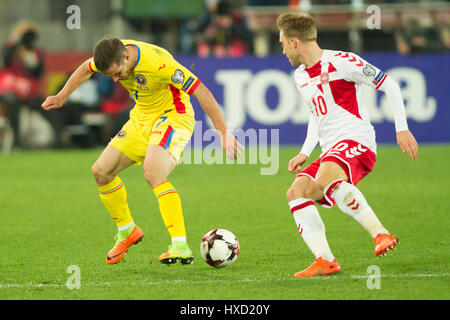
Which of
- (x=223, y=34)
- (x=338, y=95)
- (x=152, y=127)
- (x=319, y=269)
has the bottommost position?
(x=319, y=269)

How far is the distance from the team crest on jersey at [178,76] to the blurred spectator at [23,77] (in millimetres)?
10212

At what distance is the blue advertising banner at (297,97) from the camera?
1447 centimetres

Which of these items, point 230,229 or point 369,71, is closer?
point 369,71

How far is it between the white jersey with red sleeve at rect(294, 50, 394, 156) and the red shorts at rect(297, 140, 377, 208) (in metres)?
0.05

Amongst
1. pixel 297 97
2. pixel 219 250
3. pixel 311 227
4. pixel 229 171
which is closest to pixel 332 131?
pixel 311 227

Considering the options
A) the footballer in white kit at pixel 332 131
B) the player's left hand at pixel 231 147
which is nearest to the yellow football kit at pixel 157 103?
the player's left hand at pixel 231 147

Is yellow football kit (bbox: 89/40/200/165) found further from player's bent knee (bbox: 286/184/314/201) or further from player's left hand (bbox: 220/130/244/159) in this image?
player's bent knee (bbox: 286/184/314/201)

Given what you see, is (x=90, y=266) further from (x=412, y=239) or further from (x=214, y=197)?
(x=214, y=197)

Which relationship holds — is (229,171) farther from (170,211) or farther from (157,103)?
(170,211)

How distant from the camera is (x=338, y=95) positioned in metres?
5.55

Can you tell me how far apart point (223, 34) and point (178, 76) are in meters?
10.7

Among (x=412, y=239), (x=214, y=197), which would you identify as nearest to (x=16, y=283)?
(x=412, y=239)

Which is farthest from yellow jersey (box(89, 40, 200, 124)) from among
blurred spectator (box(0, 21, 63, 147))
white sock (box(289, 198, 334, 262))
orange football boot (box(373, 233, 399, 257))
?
blurred spectator (box(0, 21, 63, 147))
